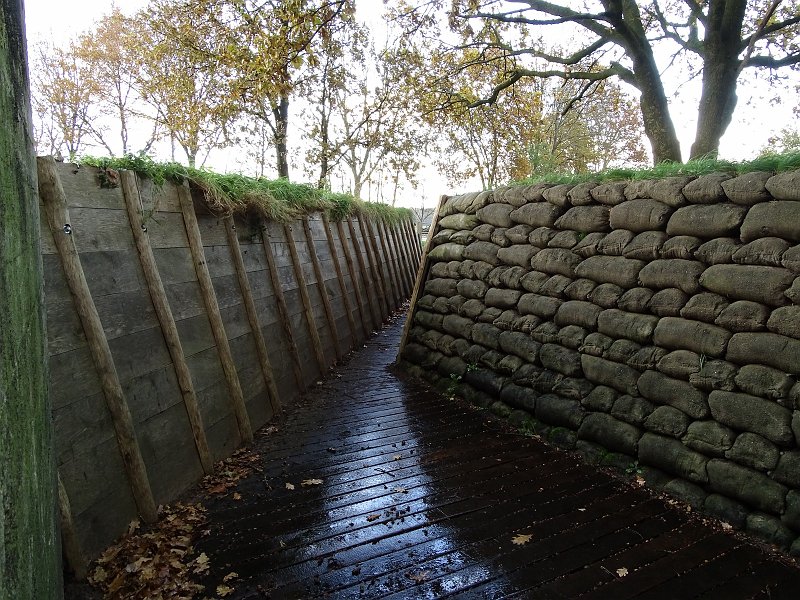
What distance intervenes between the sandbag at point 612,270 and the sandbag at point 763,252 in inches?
31.8

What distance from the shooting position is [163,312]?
3820 millimetres

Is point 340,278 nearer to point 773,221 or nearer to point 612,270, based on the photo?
point 612,270

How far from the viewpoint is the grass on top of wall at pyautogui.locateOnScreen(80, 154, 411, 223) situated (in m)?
3.92

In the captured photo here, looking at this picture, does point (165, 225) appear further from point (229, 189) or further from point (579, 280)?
point (579, 280)

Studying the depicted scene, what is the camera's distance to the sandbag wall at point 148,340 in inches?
116

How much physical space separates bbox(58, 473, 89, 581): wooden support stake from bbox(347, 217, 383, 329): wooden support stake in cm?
727

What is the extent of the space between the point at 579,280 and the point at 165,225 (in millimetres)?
3516

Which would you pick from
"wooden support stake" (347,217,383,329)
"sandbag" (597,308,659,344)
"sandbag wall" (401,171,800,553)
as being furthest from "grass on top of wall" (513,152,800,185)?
"wooden support stake" (347,217,383,329)

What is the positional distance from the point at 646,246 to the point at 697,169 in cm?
71

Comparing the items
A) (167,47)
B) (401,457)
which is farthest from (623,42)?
(167,47)

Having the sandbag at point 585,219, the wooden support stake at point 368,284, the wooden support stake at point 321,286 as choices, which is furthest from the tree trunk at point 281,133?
the sandbag at point 585,219

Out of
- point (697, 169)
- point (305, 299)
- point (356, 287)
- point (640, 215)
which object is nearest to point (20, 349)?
point (640, 215)

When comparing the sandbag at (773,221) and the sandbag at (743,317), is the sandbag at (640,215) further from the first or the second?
the sandbag at (743,317)

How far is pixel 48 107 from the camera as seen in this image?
20.8 meters
